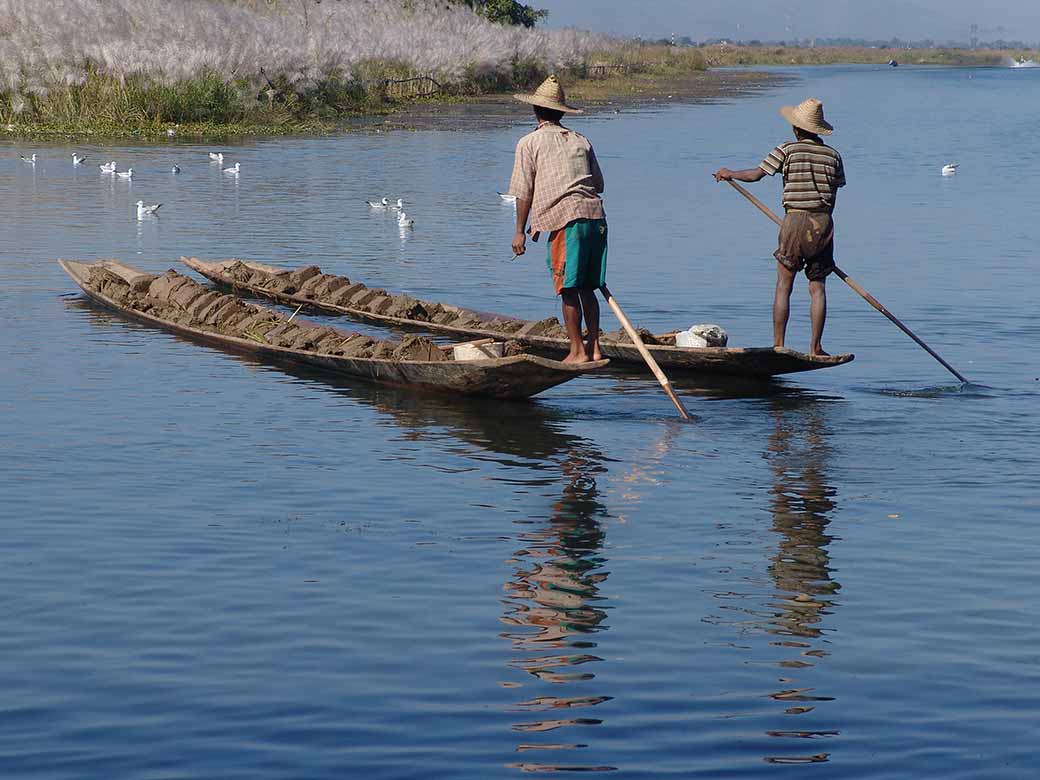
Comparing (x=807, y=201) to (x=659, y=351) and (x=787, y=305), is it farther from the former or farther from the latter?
(x=659, y=351)

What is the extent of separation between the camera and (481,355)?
11.1 meters

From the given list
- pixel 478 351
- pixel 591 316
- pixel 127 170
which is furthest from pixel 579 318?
pixel 127 170

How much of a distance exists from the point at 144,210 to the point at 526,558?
1483 centimetres

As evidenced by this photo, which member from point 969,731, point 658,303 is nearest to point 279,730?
A: point 969,731

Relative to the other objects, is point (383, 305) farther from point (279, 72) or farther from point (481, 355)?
point (279, 72)

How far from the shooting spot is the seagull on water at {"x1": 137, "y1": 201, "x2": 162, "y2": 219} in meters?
21.0

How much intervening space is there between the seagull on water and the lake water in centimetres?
438

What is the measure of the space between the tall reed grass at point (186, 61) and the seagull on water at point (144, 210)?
41.6 feet

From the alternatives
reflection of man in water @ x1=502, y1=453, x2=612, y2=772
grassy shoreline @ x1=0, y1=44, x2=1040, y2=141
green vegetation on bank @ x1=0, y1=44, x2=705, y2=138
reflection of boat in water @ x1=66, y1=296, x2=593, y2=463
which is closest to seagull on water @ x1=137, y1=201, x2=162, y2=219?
reflection of boat in water @ x1=66, y1=296, x2=593, y2=463

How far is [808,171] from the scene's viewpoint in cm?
1154

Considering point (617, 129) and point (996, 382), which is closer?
point (996, 382)

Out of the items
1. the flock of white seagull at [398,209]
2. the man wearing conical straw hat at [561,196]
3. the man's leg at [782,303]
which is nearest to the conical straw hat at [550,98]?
the man wearing conical straw hat at [561,196]

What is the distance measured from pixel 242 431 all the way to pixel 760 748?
551 cm

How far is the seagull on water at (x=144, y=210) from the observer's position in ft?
69.0
